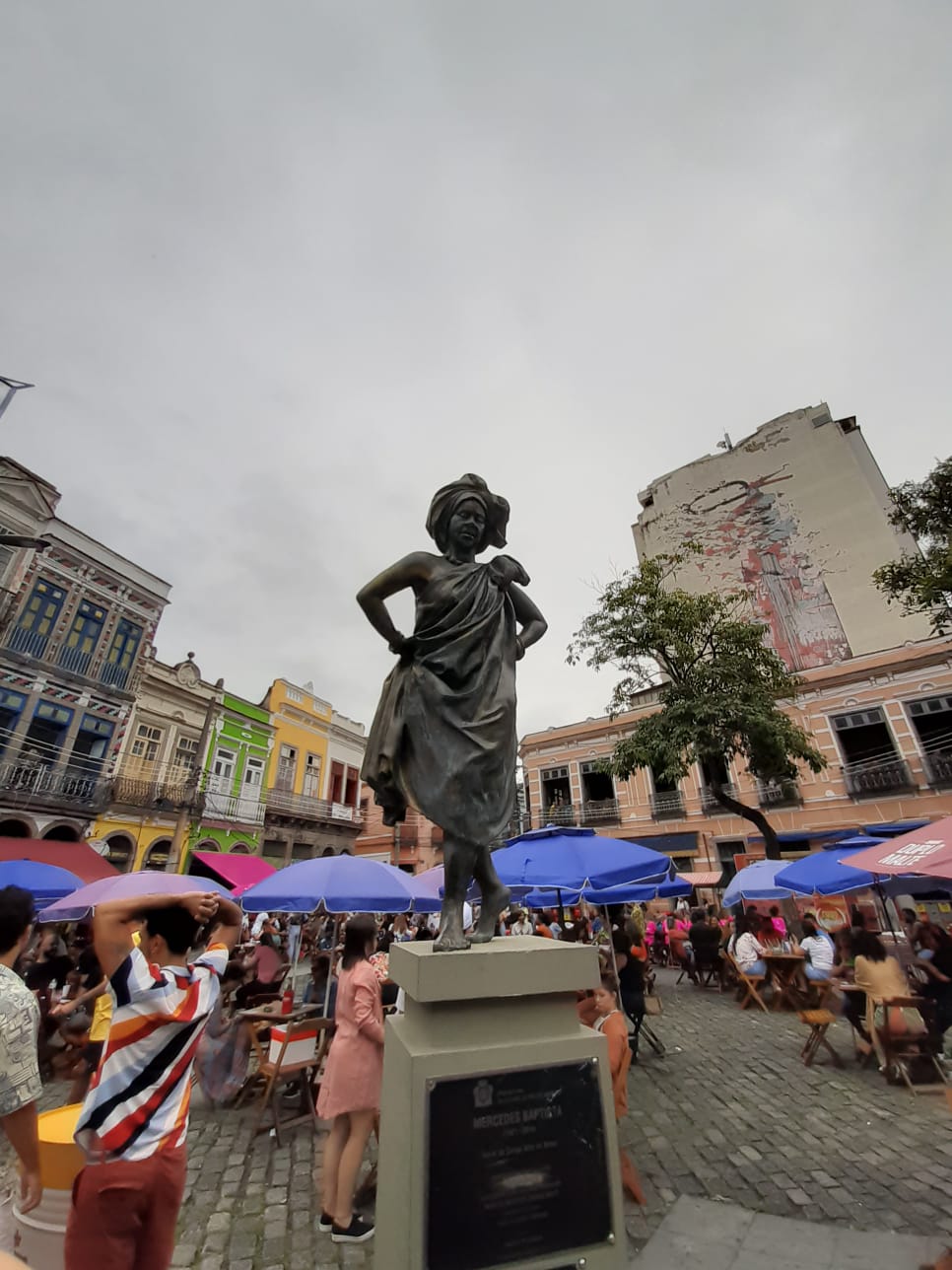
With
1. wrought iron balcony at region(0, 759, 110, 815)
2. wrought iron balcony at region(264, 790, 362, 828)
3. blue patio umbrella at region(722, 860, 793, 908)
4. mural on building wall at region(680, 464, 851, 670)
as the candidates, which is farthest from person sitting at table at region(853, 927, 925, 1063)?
wrought iron balcony at region(264, 790, 362, 828)

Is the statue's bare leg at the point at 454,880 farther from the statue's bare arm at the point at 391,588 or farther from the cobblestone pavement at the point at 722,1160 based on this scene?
the cobblestone pavement at the point at 722,1160

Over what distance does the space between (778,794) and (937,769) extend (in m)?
4.56

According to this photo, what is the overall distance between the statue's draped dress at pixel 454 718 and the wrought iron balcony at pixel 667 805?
835 inches

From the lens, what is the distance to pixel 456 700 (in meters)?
2.51

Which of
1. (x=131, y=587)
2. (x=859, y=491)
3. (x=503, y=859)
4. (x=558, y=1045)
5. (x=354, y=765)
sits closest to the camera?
(x=558, y=1045)

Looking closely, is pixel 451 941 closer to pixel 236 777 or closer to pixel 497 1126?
pixel 497 1126

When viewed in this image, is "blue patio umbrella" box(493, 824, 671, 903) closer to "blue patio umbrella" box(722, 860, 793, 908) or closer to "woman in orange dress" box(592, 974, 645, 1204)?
"woman in orange dress" box(592, 974, 645, 1204)

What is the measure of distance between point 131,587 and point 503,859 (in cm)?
1790

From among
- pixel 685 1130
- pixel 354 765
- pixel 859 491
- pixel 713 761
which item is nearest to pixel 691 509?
pixel 859 491

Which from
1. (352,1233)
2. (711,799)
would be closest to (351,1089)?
(352,1233)

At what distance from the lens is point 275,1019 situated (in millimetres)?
5242

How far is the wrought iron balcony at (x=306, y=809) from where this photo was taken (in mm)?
23594

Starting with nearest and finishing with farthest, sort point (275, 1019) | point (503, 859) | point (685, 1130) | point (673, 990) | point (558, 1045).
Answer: point (558, 1045) < point (685, 1130) < point (275, 1019) < point (503, 859) < point (673, 990)

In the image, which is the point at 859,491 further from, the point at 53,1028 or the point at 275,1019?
the point at 53,1028
